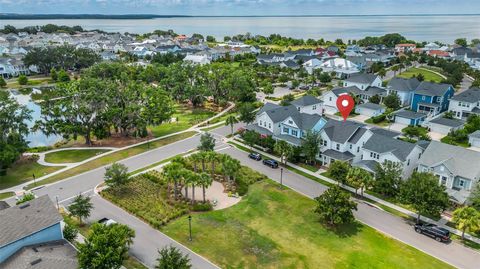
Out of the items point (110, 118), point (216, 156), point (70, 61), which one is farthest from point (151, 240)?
point (70, 61)

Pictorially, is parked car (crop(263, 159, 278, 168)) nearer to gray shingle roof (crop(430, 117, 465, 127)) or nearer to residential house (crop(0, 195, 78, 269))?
residential house (crop(0, 195, 78, 269))

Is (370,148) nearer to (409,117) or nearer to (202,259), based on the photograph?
(409,117)

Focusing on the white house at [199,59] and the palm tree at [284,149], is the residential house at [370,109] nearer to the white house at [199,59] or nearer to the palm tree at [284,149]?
the palm tree at [284,149]

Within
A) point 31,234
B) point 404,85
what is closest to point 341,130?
point 404,85

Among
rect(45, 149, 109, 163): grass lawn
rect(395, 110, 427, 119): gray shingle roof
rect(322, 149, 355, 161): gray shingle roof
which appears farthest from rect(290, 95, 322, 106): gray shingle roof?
rect(45, 149, 109, 163): grass lawn

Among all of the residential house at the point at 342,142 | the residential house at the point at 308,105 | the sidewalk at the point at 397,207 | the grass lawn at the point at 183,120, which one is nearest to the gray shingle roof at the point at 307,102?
the residential house at the point at 308,105

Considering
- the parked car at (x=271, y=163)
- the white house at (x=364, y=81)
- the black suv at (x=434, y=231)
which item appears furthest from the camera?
the white house at (x=364, y=81)
